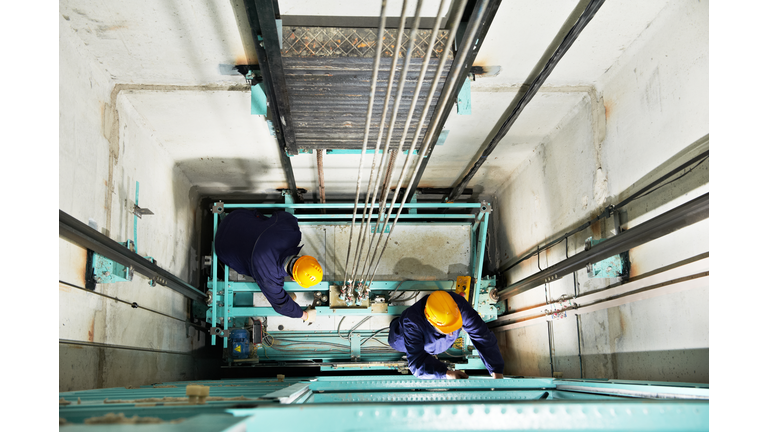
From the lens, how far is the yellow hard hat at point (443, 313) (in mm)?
3502

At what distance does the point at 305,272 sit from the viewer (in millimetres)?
4102

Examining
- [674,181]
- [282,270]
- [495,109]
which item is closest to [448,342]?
[282,270]

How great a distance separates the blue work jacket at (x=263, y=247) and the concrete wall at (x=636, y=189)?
7.06 feet

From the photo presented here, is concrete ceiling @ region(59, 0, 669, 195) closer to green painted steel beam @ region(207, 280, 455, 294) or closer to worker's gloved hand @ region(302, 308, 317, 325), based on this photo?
green painted steel beam @ region(207, 280, 455, 294)

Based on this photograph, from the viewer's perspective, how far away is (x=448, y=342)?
405 cm

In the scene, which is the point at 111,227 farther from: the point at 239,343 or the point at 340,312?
the point at 340,312

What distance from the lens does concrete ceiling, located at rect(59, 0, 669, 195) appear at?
7.87 feet

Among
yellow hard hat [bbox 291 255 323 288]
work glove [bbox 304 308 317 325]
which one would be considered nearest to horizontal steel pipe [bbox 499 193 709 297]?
yellow hard hat [bbox 291 255 323 288]

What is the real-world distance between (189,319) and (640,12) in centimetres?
424

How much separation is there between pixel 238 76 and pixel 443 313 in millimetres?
2132

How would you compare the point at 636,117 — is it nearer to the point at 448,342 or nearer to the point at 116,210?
the point at 448,342

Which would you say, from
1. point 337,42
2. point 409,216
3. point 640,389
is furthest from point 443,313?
point 337,42

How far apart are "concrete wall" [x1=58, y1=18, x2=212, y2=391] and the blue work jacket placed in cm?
50

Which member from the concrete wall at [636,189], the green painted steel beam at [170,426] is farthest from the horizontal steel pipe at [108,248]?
the concrete wall at [636,189]
